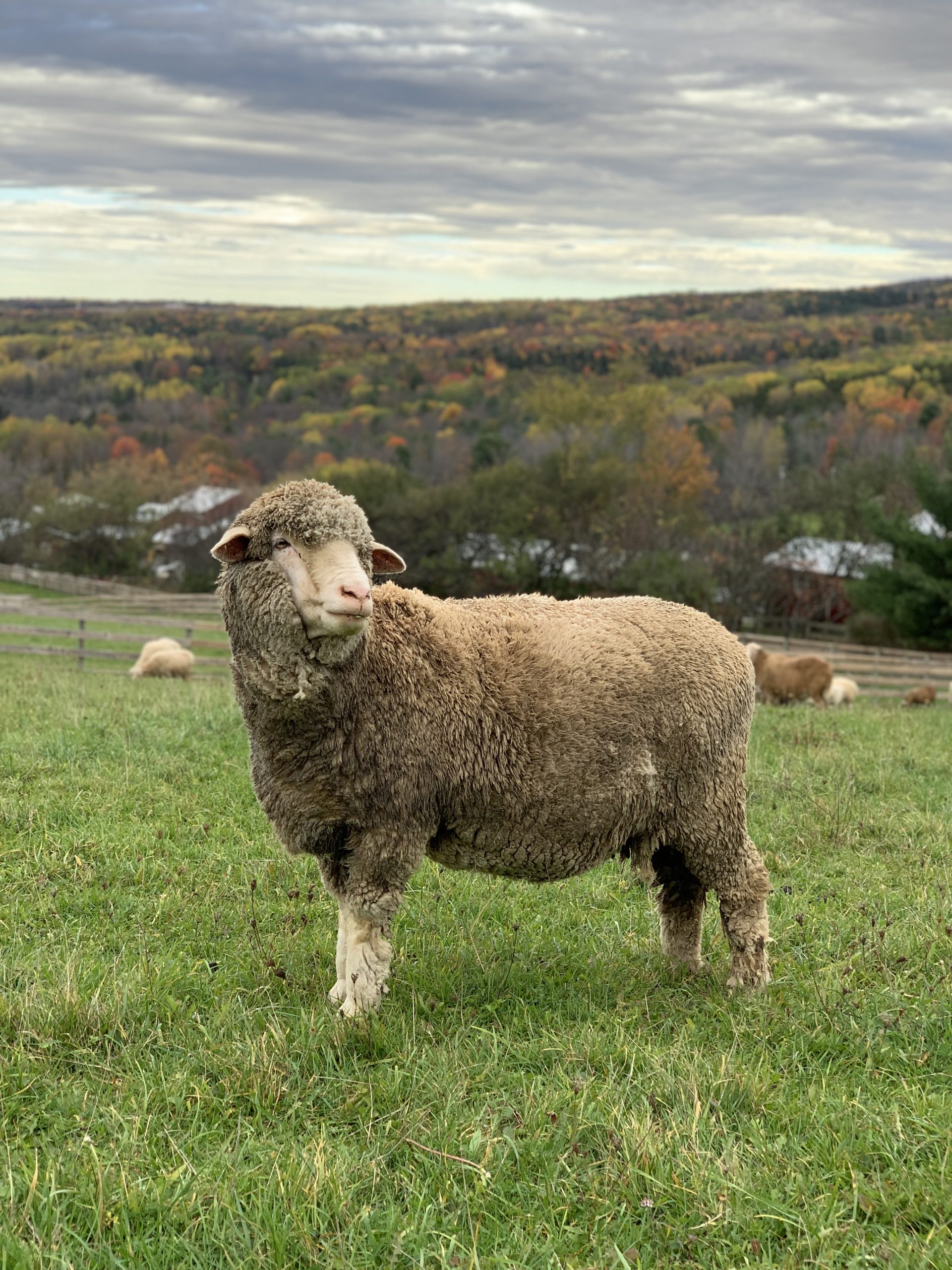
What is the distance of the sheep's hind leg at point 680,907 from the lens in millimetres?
5242

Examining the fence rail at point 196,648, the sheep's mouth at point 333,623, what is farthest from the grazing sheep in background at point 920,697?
the sheep's mouth at point 333,623

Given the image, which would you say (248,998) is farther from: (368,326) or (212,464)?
(368,326)

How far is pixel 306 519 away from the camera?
4293 mm

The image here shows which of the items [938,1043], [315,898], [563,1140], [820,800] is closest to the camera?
[563,1140]

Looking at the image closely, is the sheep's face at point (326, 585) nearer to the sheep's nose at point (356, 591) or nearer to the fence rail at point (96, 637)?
the sheep's nose at point (356, 591)

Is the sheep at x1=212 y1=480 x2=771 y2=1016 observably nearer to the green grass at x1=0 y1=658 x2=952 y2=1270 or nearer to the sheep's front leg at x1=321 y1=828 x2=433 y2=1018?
the sheep's front leg at x1=321 y1=828 x2=433 y2=1018

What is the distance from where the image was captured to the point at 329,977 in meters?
4.82

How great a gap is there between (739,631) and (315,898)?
36290 mm

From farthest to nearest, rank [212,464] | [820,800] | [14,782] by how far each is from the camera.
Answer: [212,464] < [820,800] < [14,782]

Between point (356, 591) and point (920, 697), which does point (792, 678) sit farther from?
point (356, 591)

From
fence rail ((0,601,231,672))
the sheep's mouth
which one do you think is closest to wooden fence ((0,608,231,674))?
fence rail ((0,601,231,672))

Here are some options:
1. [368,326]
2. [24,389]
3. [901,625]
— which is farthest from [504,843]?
[368,326]

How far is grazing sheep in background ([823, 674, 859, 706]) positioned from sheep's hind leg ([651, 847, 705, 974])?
521 inches

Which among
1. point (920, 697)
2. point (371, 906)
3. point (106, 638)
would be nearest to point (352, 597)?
point (371, 906)
